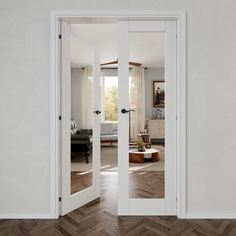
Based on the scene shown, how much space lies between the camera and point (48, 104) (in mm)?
2502

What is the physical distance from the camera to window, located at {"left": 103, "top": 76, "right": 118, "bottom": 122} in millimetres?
8359

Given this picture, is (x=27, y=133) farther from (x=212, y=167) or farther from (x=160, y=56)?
(x=212, y=167)

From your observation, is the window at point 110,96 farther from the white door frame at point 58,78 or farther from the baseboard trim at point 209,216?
the baseboard trim at point 209,216

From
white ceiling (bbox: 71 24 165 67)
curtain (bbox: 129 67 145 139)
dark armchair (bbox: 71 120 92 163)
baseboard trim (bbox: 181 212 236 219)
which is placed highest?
white ceiling (bbox: 71 24 165 67)

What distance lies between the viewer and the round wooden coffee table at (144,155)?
2.65 meters

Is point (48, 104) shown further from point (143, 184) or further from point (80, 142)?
point (143, 184)

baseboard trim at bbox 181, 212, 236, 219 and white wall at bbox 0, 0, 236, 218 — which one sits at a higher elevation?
white wall at bbox 0, 0, 236, 218

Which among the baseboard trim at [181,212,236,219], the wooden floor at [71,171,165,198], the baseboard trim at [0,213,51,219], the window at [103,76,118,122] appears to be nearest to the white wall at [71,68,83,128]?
the wooden floor at [71,171,165,198]

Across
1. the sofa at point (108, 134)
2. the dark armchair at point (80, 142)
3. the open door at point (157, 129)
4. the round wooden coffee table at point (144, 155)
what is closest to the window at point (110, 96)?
the sofa at point (108, 134)

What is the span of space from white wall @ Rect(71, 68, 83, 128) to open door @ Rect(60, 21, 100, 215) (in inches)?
3.2

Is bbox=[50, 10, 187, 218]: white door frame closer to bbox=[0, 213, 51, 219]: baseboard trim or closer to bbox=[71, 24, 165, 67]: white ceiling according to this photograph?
bbox=[0, 213, 51, 219]: baseboard trim

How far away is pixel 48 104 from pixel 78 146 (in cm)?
64

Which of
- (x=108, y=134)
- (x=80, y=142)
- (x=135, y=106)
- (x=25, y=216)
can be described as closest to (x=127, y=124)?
(x=135, y=106)

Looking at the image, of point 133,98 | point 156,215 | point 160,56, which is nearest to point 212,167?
point 156,215
